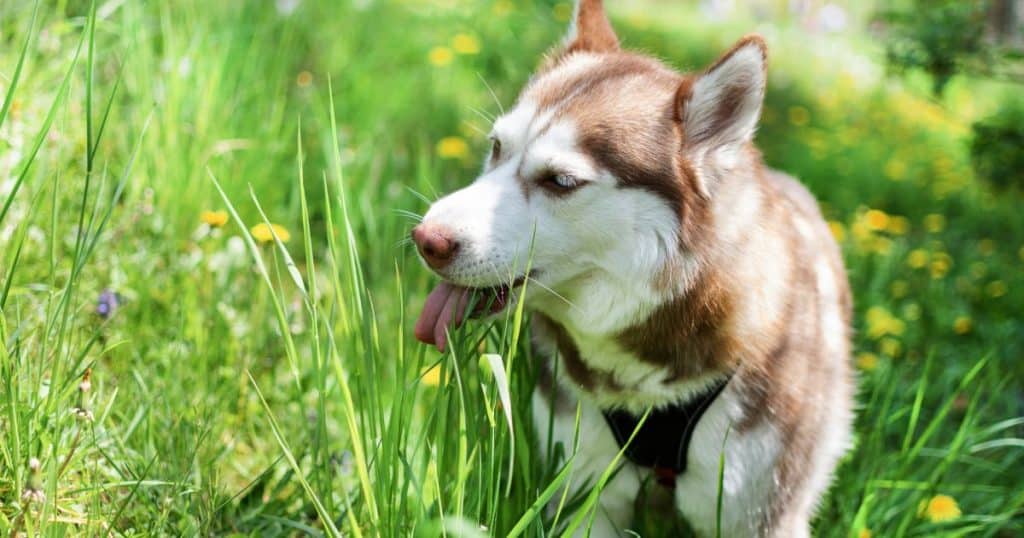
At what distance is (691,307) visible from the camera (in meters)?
2.09

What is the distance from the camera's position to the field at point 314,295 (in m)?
1.73

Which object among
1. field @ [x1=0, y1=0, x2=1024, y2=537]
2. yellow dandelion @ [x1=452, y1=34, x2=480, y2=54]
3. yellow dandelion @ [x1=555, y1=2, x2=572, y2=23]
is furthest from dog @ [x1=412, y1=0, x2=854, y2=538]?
yellow dandelion @ [x1=555, y1=2, x2=572, y2=23]

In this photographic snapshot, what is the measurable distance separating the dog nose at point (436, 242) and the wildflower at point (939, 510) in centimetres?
130

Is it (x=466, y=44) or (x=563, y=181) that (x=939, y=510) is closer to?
(x=563, y=181)

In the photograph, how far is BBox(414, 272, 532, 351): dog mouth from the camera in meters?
2.01

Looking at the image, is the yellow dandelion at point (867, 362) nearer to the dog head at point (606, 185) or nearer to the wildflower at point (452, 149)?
the dog head at point (606, 185)

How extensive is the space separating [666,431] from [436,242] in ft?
2.25

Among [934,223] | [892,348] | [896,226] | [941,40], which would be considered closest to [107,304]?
[892,348]

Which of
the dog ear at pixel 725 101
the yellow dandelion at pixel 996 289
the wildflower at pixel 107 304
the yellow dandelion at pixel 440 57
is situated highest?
the dog ear at pixel 725 101

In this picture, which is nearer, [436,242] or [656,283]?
[436,242]

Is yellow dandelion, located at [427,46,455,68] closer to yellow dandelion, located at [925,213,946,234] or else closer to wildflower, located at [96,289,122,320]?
yellow dandelion, located at [925,213,946,234]

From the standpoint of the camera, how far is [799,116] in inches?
228

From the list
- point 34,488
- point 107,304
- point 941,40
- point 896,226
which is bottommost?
point 896,226

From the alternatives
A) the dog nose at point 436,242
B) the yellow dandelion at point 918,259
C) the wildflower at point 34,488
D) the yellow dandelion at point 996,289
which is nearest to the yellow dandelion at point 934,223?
the yellow dandelion at point 918,259
